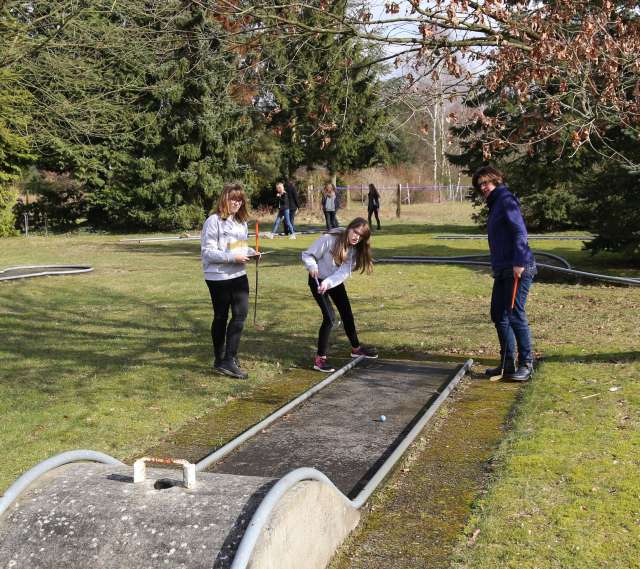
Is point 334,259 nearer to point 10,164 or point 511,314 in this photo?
point 511,314

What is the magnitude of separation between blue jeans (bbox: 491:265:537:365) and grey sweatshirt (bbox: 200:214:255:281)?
2.56m

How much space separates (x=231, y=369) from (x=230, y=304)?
27.5 inches

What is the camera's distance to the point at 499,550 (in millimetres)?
3977

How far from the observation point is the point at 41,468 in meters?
3.64

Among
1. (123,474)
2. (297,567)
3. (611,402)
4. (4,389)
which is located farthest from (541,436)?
(4,389)

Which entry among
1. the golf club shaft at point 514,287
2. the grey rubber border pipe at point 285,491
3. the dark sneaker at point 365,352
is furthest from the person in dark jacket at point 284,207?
the grey rubber border pipe at point 285,491

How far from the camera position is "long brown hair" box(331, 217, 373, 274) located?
7762mm

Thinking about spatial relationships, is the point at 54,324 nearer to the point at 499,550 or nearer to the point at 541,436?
the point at 541,436

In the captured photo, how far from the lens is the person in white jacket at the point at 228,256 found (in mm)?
7492

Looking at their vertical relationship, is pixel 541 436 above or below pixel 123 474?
below

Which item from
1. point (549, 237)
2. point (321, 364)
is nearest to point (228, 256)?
point (321, 364)

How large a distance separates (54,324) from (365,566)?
811 centimetres

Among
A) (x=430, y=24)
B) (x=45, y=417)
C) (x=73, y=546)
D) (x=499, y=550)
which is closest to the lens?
(x=73, y=546)

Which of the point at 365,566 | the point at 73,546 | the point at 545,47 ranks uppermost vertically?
the point at 545,47
